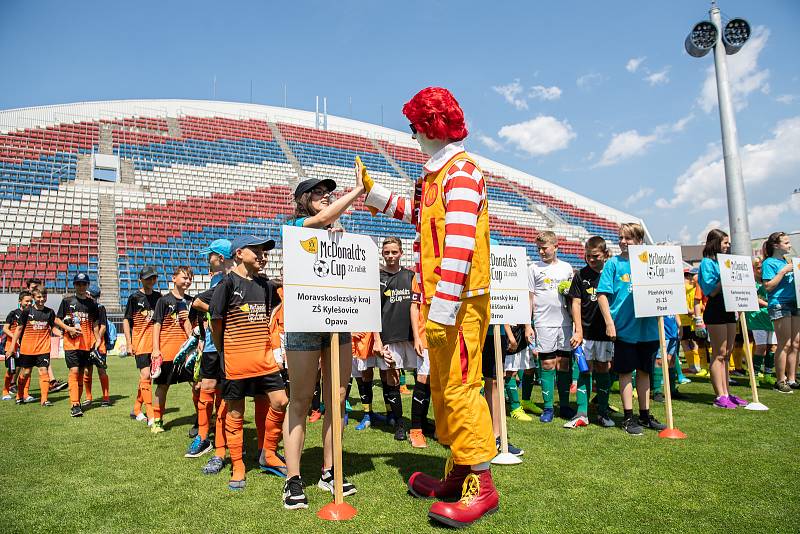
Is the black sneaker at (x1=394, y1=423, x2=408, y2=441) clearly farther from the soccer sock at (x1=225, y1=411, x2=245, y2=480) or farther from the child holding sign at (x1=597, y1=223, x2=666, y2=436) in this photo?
the child holding sign at (x1=597, y1=223, x2=666, y2=436)

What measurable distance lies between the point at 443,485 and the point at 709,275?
14.8 ft

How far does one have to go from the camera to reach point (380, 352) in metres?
4.52

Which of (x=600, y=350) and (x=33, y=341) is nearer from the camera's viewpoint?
(x=600, y=350)

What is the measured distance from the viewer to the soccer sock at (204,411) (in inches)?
162

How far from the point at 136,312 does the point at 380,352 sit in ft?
11.3

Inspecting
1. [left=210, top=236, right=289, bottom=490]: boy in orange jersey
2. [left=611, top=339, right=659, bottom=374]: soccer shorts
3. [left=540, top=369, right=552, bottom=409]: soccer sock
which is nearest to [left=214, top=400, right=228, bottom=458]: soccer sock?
[left=210, top=236, right=289, bottom=490]: boy in orange jersey

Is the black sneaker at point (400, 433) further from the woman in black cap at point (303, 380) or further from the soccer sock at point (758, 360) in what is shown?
the soccer sock at point (758, 360)

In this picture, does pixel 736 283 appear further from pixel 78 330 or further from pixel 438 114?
pixel 78 330

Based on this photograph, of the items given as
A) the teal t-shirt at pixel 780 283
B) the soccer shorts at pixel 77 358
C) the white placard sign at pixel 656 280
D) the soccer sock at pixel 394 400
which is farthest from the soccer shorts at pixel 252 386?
the teal t-shirt at pixel 780 283

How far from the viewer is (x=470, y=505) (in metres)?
2.43

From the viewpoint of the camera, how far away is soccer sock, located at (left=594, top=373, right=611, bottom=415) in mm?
4691

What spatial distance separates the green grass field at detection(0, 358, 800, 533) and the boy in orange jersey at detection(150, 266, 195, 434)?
38cm

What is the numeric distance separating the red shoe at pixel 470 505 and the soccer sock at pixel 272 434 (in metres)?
1.42

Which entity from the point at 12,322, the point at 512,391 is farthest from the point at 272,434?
the point at 12,322
